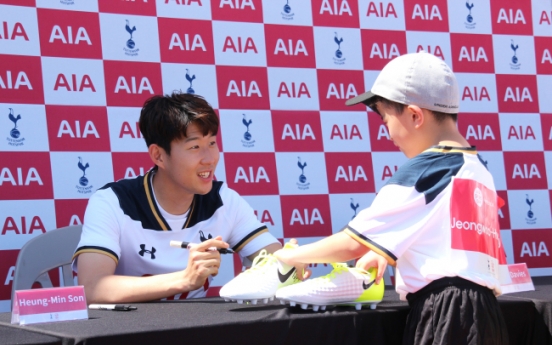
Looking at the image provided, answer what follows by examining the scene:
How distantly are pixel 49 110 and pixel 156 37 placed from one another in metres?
0.53

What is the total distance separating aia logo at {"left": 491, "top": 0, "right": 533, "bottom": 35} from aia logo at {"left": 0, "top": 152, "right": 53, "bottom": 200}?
222 centimetres

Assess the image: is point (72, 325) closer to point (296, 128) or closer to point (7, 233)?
point (7, 233)

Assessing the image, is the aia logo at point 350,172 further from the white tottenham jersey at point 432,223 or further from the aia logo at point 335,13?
the white tottenham jersey at point 432,223

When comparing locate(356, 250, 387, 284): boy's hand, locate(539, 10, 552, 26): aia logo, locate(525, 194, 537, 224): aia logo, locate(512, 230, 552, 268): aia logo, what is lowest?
locate(512, 230, 552, 268): aia logo

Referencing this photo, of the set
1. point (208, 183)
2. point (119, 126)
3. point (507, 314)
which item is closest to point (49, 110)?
point (119, 126)

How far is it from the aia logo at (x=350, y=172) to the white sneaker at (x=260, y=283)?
1.51 meters

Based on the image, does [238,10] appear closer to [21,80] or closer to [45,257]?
[21,80]

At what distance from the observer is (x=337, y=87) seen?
317 centimetres

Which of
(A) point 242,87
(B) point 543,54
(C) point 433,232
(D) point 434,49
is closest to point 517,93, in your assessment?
(B) point 543,54

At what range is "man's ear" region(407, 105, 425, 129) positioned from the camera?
5.05 ft

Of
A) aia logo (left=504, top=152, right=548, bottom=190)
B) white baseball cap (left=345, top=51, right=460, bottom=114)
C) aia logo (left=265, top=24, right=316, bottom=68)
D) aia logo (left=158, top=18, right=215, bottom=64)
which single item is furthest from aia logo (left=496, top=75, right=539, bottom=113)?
white baseball cap (left=345, top=51, right=460, bottom=114)

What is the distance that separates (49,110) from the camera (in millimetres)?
2680

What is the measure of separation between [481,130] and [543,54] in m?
0.56

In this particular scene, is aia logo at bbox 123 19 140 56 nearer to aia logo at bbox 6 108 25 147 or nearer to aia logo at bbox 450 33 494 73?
aia logo at bbox 6 108 25 147
